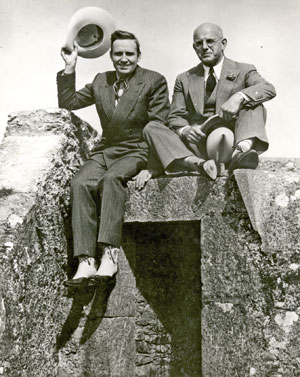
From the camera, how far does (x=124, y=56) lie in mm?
4191

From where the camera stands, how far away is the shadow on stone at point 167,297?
388cm

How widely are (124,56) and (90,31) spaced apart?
43cm

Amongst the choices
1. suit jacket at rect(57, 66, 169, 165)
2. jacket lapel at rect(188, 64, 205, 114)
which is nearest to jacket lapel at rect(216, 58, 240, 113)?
jacket lapel at rect(188, 64, 205, 114)

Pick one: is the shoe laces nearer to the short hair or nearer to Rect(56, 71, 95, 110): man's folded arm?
Rect(56, 71, 95, 110): man's folded arm

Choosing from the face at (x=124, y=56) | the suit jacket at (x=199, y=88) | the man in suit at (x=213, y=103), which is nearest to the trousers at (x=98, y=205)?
the man in suit at (x=213, y=103)

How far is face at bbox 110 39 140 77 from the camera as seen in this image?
418 centimetres

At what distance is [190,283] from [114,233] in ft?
2.47

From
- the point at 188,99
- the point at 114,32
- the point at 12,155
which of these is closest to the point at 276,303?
the point at 188,99

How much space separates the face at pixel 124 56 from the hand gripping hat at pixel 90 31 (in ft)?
0.63

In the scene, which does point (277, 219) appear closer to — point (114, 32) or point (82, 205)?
point (82, 205)

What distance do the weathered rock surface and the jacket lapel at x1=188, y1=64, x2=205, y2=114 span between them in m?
0.74

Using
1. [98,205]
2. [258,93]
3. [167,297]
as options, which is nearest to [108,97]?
[98,205]

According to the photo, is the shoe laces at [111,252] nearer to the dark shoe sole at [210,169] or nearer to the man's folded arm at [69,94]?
the dark shoe sole at [210,169]

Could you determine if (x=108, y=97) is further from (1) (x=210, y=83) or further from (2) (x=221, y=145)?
(2) (x=221, y=145)
